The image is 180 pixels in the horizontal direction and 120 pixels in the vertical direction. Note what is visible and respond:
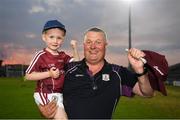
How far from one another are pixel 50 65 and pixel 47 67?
0.06 meters

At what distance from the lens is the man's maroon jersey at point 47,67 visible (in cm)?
664

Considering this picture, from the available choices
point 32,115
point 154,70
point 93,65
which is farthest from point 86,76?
point 32,115

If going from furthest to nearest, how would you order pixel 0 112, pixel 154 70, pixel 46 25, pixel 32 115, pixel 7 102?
1. pixel 7 102
2. pixel 0 112
3. pixel 32 115
4. pixel 46 25
5. pixel 154 70

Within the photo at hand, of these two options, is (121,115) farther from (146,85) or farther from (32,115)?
Result: (146,85)

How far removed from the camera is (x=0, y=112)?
19453 millimetres

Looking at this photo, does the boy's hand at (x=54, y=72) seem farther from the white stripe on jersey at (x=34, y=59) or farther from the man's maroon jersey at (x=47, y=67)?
the white stripe on jersey at (x=34, y=59)

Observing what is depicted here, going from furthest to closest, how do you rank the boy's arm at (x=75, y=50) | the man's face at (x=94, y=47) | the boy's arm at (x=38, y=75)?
the boy's arm at (x=75, y=50) < the man's face at (x=94, y=47) < the boy's arm at (x=38, y=75)

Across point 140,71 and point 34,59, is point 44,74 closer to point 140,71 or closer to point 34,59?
point 34,59

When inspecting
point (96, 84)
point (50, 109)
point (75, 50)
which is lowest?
point (50, 109)

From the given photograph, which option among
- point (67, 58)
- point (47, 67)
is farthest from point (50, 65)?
point (67, 58)

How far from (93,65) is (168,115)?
40.4ft

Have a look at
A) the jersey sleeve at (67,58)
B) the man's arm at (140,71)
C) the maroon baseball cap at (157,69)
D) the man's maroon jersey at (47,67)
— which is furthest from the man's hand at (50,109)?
the maroon baseball cap at (157,69)

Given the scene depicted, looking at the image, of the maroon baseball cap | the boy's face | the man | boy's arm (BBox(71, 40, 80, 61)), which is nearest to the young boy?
the boy's face

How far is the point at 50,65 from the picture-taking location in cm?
662
